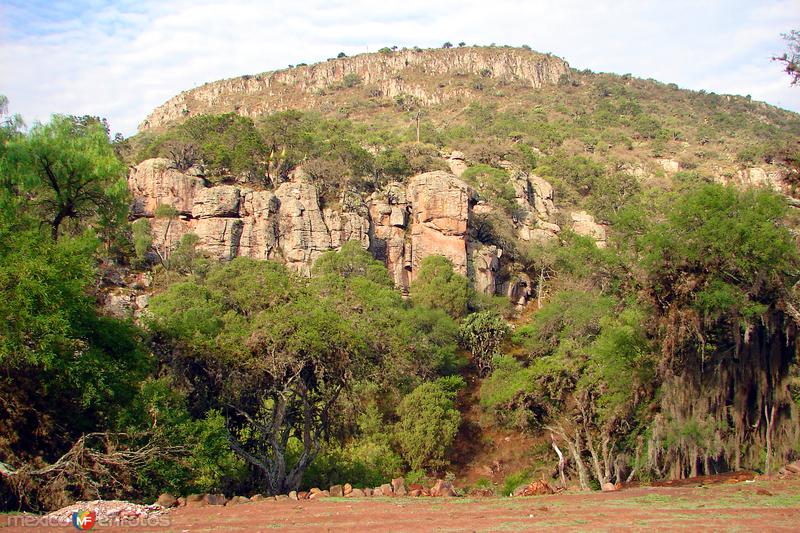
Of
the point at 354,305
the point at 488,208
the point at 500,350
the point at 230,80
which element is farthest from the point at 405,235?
the point at 230,80

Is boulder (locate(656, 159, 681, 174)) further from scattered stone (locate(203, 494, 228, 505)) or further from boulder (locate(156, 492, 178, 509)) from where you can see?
boulder (locate(156, 492, 178, 509))

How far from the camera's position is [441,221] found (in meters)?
47.4

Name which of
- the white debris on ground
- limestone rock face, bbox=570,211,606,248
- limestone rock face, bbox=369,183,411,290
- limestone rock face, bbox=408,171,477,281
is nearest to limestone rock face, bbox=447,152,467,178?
limestone rock face, bbox=570,211,606,248

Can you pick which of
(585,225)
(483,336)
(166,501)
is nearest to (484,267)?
(483,336)

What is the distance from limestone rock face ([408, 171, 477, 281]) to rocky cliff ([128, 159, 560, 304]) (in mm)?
65

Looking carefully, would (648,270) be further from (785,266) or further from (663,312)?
(785,266)

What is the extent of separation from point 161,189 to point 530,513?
40.9m

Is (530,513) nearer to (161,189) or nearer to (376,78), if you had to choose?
(161,189)

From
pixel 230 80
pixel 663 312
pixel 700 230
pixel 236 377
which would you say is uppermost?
pixel 230 80

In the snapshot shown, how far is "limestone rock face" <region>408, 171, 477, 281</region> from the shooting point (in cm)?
4659

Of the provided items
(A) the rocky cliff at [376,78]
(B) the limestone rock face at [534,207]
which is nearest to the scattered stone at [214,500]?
(B) the limestone rock face at [534,207]

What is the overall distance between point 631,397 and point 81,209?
1769 centimetres

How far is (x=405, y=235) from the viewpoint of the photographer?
48219mm

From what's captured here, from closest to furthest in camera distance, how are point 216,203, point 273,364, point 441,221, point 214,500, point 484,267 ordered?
point 214,500
point 273,364
point 216,203
point 484,267
point 441,221
